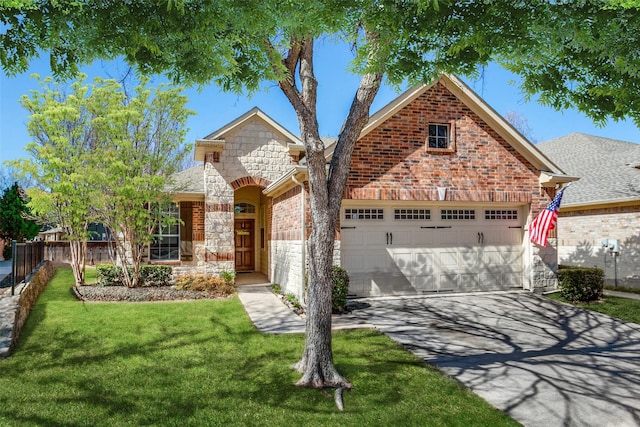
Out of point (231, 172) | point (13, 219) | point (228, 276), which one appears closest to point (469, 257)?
point (228, 276)

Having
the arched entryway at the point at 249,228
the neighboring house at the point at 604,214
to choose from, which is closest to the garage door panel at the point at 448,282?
the neighboring house at the point at 604,214

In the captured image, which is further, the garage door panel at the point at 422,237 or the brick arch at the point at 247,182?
the brick arch at the point at 247,182

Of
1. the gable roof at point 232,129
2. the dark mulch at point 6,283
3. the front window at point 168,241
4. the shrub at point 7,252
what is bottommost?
the dark mulch at point 6,283

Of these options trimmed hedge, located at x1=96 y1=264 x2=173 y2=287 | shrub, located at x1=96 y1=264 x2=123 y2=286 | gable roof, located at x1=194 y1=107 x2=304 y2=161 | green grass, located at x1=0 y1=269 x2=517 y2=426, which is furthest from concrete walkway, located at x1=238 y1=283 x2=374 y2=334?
gable roof, located at x1=194 y1=107 x2=304 y2=161

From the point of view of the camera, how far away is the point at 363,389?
586 centimetres

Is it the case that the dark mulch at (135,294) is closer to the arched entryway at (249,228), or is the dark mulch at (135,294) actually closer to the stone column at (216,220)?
the stone column at (216,220)

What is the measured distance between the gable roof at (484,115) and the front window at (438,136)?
949 millimetres

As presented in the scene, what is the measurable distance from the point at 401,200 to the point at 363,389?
22.7 ft

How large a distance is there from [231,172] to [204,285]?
4596 mm

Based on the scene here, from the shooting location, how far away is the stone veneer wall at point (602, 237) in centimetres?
1446

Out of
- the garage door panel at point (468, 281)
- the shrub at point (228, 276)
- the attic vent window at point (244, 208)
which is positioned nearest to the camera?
the garage door panel at point (468, 281)

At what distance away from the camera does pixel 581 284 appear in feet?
39.1

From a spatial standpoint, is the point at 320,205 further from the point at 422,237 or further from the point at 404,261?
the point at 422,237

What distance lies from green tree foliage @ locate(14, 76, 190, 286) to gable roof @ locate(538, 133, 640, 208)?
1412 centimetres
